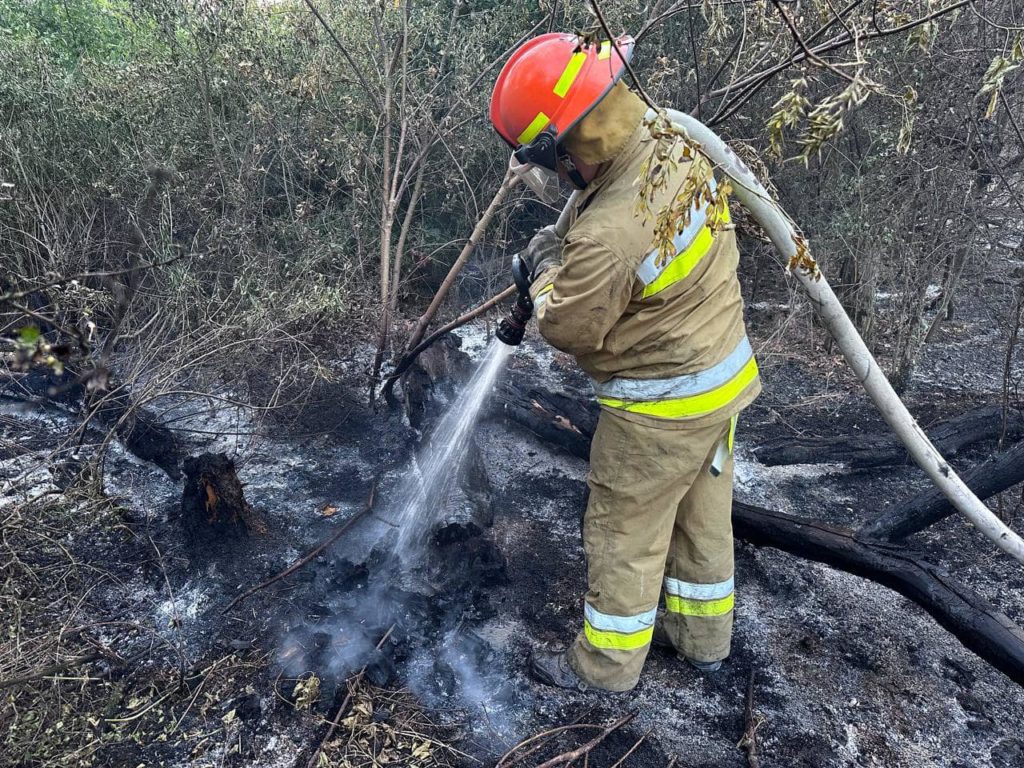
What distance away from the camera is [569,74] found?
7.27 feet

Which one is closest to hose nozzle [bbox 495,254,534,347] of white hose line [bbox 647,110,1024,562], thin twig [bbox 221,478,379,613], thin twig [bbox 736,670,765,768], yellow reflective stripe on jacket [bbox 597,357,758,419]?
yellow reflective stripe on jacket [bbox 597,357,758,419]

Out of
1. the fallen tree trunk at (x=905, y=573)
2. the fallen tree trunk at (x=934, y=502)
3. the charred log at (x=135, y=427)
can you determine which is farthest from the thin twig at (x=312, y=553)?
the fallen tree trunk at (x=934, y=502)

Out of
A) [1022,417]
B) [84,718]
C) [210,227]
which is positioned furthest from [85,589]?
[1022,417]

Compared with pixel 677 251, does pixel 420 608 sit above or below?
below

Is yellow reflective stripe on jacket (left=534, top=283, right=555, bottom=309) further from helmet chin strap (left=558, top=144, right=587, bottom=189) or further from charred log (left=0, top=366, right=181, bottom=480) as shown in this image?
charred log (left=0, top=366, right=181, bottom=480)

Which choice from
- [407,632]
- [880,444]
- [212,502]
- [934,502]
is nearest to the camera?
[407,632]

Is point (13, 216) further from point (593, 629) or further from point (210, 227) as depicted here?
point (593, 629)

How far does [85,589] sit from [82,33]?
764cm

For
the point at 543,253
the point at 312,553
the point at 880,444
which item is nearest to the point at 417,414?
the point at 312,553

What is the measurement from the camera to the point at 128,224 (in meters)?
4.57

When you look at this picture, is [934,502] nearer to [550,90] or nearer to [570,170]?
[570,170]

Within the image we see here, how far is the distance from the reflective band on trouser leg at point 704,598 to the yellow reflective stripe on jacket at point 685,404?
83cm

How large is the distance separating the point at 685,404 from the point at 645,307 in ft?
1.30

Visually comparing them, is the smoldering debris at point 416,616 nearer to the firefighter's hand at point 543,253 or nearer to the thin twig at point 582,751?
the thin twig at point 582,751
